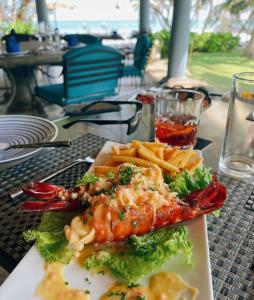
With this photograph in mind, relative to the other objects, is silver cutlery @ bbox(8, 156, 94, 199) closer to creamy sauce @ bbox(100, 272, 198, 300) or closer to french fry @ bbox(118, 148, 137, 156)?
french fry @ bbox(118, 148, 137, 156)

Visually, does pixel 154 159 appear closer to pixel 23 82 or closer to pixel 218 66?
pixel 23 82

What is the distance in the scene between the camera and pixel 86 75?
10.6 feet

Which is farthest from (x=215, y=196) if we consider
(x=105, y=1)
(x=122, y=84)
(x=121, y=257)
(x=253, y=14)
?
(x=105, y=1)

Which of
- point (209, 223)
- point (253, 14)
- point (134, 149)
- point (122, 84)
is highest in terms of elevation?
point (253, 14)

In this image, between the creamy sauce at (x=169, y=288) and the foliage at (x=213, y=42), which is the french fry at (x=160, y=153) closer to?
the creamy sauce at (x=169, y=288)

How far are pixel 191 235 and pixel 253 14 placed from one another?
1021 cm

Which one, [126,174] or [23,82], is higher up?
[126,174]

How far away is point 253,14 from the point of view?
901 centimetres

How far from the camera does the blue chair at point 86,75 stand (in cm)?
305

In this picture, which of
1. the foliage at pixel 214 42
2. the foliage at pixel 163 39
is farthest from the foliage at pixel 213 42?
the foliage at pixel 163 39

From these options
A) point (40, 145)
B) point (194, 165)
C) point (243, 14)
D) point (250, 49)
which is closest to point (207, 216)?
point (194, 165)

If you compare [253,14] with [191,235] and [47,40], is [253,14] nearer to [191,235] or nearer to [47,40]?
[47,40]

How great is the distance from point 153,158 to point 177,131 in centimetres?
25

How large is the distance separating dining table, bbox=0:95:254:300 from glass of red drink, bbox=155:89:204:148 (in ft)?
0.32
